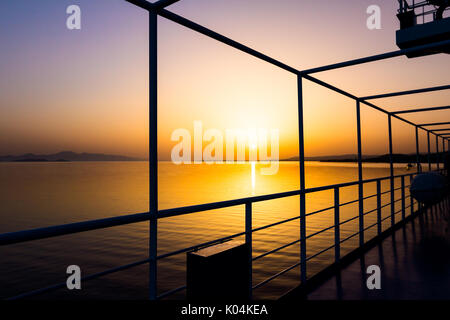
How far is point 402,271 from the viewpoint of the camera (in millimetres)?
3432

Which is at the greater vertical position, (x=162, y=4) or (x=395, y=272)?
(x=162, y=4)

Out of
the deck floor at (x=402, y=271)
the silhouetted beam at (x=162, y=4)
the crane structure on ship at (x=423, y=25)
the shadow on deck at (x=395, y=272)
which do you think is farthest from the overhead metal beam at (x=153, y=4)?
the crane structure on ship at (x=423, y=25)

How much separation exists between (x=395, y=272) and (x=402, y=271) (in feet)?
0.31

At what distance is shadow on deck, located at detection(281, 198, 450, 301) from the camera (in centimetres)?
283

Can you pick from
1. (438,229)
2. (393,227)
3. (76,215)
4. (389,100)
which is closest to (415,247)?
Answer: (393,227)

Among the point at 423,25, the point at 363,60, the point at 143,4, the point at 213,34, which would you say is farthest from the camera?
the point at 423,25

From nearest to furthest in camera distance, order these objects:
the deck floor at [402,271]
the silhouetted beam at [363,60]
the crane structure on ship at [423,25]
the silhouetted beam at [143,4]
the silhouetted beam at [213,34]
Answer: the silhouetted beam at [143,4] → the silhouetted beam at [213,34] → the deck floor at [402,271] → the silhouetted beam at [363,60] → the crane structure on ship at [423,25]

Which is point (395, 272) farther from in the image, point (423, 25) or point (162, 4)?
point (423, 25)

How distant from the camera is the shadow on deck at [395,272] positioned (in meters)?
2.83

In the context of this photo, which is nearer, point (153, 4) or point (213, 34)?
point (153, 4)

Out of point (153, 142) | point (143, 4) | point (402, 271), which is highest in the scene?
point (143, 4)

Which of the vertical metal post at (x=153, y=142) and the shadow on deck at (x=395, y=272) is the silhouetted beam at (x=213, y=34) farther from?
the shadow on deck at (x=395, y=272)

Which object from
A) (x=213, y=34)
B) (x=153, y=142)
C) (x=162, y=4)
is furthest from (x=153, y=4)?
(x=153, y=142)

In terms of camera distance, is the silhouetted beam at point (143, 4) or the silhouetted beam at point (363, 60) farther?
the silhouetted beam at point (363, 60)
